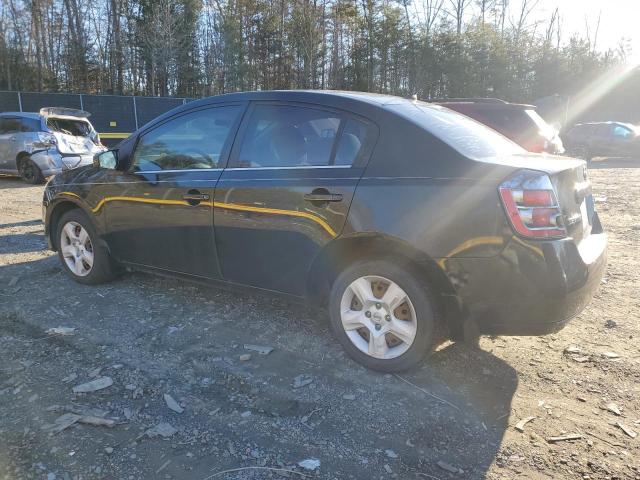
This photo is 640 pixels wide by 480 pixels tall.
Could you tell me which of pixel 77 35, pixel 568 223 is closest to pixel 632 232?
pixel 568 223

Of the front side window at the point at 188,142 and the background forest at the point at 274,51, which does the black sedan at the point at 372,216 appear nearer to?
the front side window at the point at 188,142

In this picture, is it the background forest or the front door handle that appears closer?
the front door handle

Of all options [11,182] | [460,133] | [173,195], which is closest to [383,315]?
[460,133]

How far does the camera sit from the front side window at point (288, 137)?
11.0ft

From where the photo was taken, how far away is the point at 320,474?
2348 millimetres

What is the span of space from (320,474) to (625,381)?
6.57 feet

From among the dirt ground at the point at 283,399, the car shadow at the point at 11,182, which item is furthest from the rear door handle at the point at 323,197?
the car shadow at the point at 11,182

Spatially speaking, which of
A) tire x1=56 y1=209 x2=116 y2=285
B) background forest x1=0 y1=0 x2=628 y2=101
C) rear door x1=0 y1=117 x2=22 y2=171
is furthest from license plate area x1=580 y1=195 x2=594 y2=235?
background forest x1=0 y1=0 x2=628 y2=101

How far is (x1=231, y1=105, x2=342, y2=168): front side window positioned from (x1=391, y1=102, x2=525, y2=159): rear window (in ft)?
1.59

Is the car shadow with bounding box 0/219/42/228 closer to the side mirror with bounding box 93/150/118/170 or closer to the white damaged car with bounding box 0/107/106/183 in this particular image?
the side mirror with bounding box 93/150/118/170

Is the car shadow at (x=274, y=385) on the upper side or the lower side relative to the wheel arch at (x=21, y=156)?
lower

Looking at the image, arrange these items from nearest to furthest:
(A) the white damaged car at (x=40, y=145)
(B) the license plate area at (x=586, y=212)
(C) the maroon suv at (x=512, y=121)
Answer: (B) the license plate area at (x=586, y=212) → (C) the maroon suv at (x=512, y=121) → (A) the white damaged car at (x=40, y=145)

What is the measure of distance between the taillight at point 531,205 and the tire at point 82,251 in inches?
136

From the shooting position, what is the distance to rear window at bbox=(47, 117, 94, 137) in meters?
11.9
